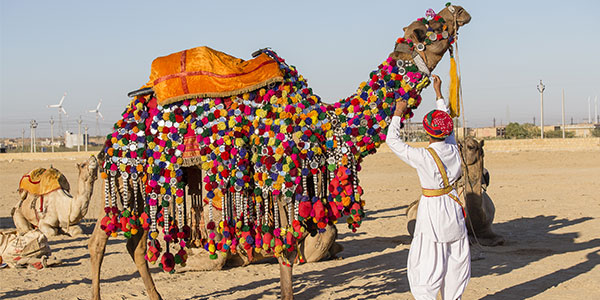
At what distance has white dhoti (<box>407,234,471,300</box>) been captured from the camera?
208 inches

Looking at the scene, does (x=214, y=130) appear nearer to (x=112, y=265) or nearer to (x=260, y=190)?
(x=260, y=190)

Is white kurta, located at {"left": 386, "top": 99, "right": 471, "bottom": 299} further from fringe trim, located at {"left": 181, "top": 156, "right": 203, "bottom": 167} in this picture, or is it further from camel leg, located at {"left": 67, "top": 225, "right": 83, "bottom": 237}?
camel leg, located at {"left": 67, "top": 225, "right": 83, "bottom": 237}

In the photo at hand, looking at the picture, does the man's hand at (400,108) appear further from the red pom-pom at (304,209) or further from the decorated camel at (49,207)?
the decorated camel at (49,207)

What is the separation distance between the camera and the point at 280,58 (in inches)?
251

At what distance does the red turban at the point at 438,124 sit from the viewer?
209 inches

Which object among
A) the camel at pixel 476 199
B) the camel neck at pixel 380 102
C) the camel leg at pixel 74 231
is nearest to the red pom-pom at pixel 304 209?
the camel neck at pixel 380 102

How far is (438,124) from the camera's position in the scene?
531 cm

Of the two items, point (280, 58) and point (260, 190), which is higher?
point (280, 58)

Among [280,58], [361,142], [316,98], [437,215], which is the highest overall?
[280,58]

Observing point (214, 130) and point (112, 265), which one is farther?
point (112, 265)

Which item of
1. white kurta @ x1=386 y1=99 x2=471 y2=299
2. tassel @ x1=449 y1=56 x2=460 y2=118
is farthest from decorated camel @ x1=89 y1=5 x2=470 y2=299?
white kurta @ x1=386 y1=99 x2=471 y2=299

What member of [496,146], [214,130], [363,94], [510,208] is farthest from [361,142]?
[496,146]

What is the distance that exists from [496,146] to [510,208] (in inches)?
856

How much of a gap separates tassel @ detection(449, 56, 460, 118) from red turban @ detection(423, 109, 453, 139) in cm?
70
